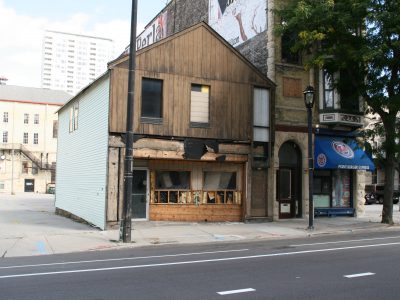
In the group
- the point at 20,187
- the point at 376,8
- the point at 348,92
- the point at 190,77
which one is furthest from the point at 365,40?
the point at 20,187

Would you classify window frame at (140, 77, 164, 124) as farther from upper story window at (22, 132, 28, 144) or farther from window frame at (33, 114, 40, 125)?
upper story window at (22, 132, 28, 144)

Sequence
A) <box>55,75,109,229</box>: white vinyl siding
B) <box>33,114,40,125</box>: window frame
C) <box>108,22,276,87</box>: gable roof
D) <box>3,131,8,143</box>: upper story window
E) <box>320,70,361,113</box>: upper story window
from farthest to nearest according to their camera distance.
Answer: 1. <box>33,114,40,125</box>: window frame
2. <box>3,131,8,143</box>: upper story window
3. <box>320,70,361,113</box>: upper story window
4. <box>55,75,109,229</box>: white vinyl siding
5. <box>108,22,276,87</box>: gable roof

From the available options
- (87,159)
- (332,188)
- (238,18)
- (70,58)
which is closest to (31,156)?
(238,18)

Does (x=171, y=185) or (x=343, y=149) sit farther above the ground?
(x=343, y=149)

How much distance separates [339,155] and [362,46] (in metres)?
5.15

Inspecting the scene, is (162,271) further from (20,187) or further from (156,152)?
(20,187)

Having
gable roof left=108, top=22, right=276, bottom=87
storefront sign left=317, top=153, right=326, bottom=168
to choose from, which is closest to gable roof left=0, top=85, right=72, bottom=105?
gable roof left=108, top=22, right=276, bottom=87

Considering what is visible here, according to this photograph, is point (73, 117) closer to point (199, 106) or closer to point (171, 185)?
point (171, 185)

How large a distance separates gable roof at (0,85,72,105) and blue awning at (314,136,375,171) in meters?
59.2

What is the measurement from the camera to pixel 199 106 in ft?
59.8

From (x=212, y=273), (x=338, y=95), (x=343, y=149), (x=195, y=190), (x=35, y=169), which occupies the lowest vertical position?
(x=212, y=273)

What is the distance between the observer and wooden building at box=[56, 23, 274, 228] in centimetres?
1669

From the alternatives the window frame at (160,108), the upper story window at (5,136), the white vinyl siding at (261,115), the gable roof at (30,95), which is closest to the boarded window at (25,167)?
the upper story window at (5,136)

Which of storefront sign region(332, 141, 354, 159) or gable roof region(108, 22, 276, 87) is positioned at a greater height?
gable roof region(108, 22, 276, 87)
